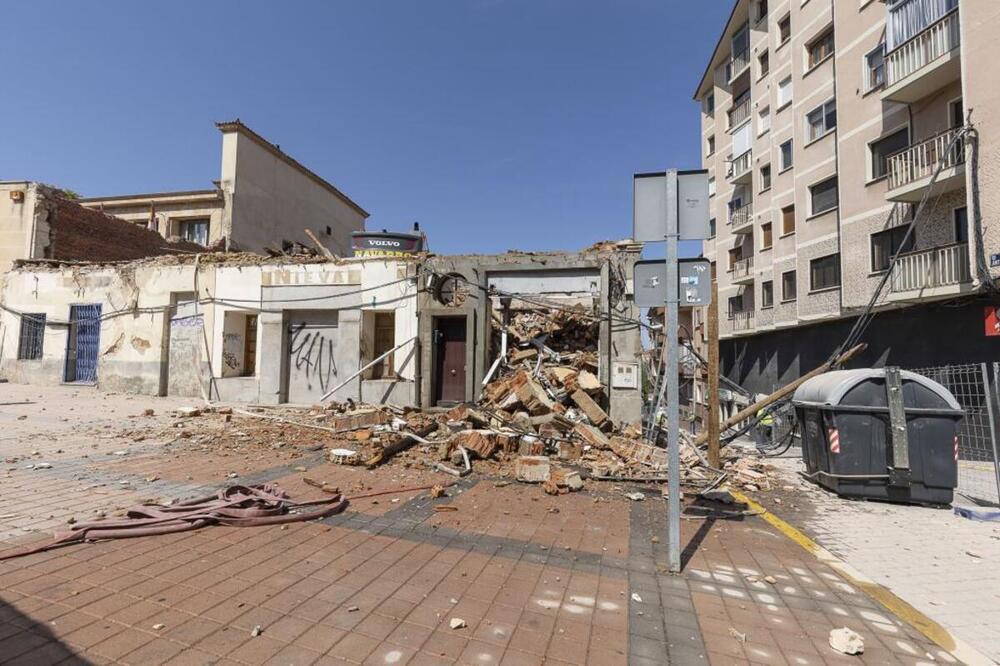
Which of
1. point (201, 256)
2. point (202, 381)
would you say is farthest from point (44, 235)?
point (202, 381)

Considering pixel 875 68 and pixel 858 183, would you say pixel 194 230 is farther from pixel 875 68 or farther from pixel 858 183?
pixel 875 68

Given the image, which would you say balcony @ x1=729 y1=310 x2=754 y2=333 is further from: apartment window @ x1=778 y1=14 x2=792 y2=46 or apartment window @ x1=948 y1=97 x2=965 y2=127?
apartment window @ x1=778 y1=14 x2=792 y2=46

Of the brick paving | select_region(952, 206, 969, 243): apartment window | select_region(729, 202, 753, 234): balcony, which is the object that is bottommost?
the brick paving

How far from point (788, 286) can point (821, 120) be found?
709 centimetres

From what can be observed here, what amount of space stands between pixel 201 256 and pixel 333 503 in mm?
12776

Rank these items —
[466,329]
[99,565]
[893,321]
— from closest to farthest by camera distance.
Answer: [99,565]
[466,329]
[893,321]

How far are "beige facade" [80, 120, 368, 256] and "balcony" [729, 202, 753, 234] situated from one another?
24.8m

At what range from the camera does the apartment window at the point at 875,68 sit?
639 inches

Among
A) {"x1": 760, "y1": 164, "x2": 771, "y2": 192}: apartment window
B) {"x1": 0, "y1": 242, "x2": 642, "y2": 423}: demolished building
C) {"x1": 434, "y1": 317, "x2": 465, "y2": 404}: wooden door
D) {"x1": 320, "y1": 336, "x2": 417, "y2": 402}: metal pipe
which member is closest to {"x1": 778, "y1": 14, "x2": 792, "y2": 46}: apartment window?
{"x1": 760, "y1": 164, "x2": 771, "y2": 192}: apartment window

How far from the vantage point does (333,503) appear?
201 inches

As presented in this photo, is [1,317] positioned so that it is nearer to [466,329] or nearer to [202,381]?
[202,381]

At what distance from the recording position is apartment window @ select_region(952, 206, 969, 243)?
1318 centimetres

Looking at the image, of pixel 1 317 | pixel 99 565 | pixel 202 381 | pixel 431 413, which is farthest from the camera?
pixel 1 317

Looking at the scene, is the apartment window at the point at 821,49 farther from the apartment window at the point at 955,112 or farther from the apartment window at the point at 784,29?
the apartment window at the point at 955,112
